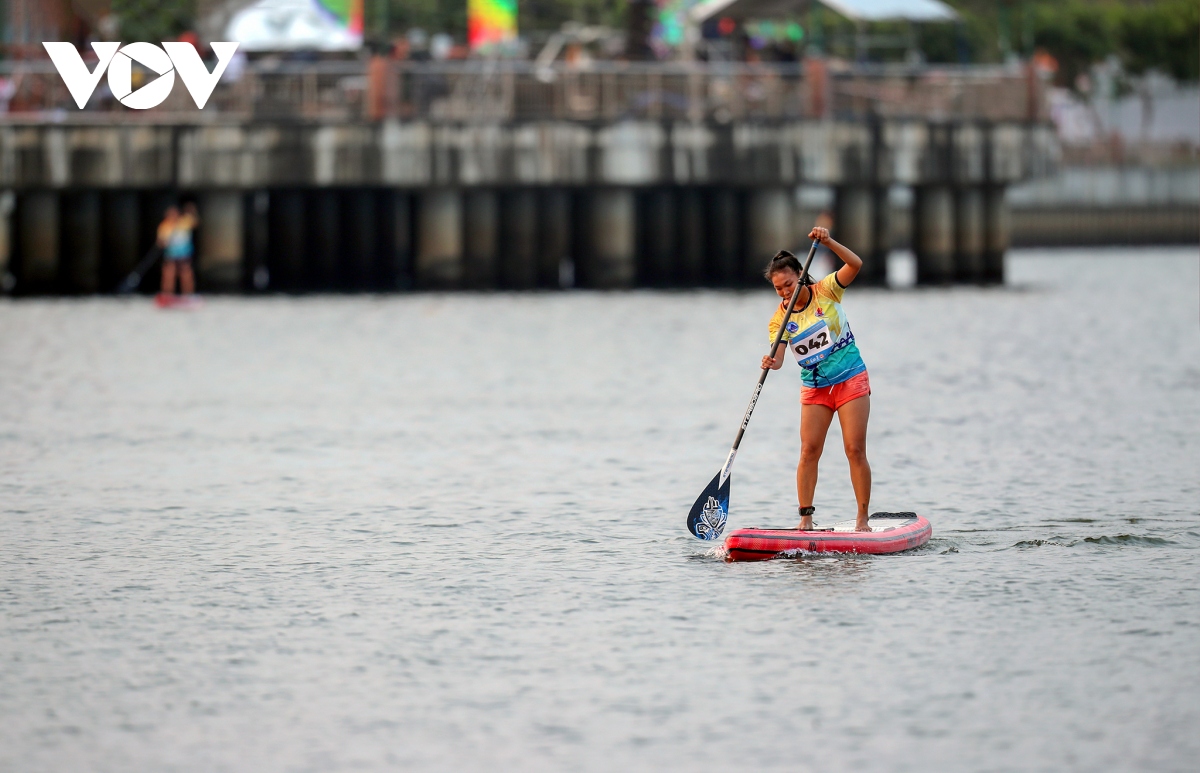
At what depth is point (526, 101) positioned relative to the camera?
42531mm

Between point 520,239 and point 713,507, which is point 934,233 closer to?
point 520,239

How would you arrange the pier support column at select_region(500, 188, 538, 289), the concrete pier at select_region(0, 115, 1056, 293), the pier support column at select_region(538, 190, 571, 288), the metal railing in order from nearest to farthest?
the metal railing, the concrete pier at select_region(0, 115, 1056, 293), the pier support column at select_region(500, 188, 538, 289), the pier support column at select_region(538, 190, 571, 288)

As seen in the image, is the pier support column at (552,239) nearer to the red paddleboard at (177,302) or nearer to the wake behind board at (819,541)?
the red paddleboard at (177,302)

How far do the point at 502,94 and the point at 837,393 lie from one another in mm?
30059

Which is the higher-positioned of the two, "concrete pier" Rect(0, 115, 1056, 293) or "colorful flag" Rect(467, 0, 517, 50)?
"colorful flag" Rect(467, 0, 517, 50)

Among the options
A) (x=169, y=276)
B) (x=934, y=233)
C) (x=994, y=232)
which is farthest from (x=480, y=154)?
(x=994, y=232)

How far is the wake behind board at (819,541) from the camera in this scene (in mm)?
12906

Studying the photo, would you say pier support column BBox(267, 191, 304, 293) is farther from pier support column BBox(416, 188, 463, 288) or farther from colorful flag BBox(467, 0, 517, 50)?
colorful flag BBox(467, 0, 517, 50)

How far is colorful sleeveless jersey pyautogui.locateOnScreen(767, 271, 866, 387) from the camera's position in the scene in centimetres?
1297

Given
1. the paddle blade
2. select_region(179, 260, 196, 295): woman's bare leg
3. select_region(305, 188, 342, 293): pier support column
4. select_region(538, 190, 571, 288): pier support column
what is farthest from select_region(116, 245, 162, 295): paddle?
the paddle blade

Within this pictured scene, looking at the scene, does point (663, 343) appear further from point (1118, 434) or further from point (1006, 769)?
point (1006, 769)

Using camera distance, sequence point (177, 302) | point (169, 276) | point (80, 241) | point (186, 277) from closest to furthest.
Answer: point (177, 302) < point (169, 276) < point (186, 277) < point (80, 241)

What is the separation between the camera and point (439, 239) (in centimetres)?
4397

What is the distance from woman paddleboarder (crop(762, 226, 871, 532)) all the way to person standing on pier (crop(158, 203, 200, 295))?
28.3 m
